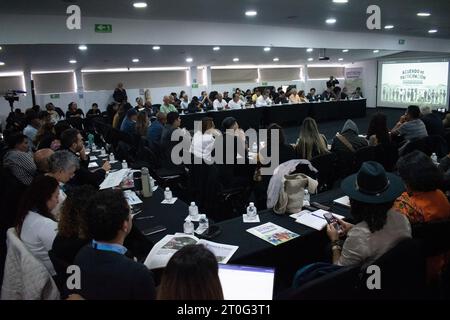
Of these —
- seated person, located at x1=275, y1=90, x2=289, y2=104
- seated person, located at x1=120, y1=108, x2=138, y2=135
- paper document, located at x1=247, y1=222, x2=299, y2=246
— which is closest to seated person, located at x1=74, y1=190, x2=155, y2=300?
paper document, located at x1=247, y1=222, x2=299, y2=246

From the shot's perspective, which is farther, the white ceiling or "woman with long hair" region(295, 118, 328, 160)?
the white ceiling

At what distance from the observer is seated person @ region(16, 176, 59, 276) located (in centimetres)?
214

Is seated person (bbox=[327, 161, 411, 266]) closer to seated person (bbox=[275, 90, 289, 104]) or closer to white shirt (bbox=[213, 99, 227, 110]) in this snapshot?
white shirt (bbox=[213, 99, 227, 110])

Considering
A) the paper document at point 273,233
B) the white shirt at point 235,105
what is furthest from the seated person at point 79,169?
the white shirt at point 235,105

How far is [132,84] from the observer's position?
15.7m

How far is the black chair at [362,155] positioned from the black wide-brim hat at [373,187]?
2.31 m

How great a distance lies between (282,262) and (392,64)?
18.8 m

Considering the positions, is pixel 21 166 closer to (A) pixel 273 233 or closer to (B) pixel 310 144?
(A) pixel 273 233

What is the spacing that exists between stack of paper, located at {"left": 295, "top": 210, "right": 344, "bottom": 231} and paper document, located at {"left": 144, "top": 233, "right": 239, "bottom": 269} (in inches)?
23.8

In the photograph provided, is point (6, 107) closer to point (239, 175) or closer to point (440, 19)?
point (239, 175)

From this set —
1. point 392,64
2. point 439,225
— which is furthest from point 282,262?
point 392,64

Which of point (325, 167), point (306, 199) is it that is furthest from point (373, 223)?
point (325, 167)

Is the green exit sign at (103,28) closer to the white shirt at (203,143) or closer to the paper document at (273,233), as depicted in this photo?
the white shirt at (203,143)

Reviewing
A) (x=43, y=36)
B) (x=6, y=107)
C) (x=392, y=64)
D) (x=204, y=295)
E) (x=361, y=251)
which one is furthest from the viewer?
(x=392, y=64)
